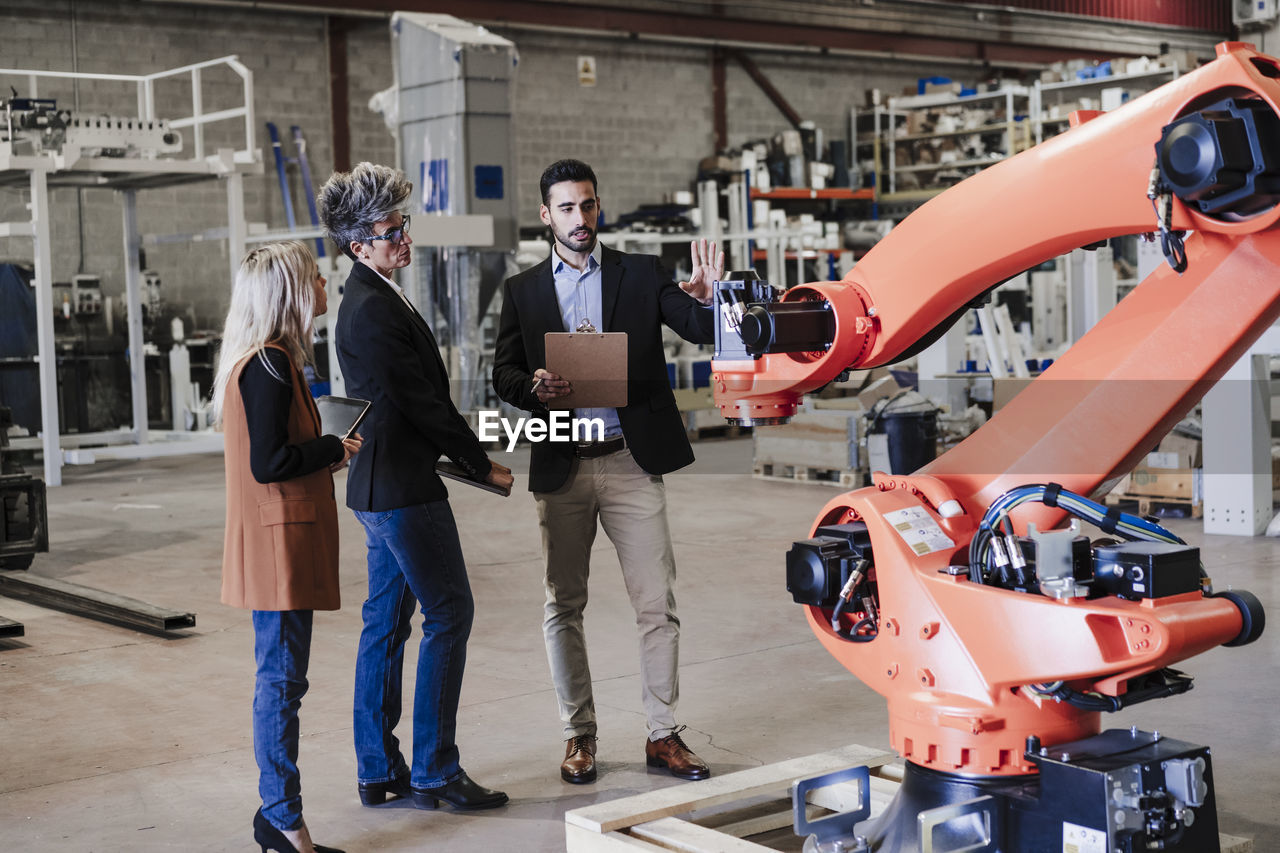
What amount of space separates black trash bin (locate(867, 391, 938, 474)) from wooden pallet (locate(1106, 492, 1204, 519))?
1.12m

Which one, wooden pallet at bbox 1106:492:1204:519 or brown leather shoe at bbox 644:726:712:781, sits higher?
wooden pallet at bbox 1106:492:1204:519

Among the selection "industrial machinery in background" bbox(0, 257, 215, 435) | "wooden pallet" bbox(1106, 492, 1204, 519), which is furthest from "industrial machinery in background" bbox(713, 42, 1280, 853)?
"industrial machinery in background" bbox(0, 257, 215, 435)

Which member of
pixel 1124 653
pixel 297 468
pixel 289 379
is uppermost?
pixel 289 379

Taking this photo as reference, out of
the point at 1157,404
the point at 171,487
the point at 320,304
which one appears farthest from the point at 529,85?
the point at 1157,404

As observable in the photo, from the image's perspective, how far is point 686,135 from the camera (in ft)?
58.4

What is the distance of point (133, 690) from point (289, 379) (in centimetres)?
229

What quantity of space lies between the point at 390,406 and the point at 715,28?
1476 cm

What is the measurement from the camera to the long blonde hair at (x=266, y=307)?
10.5 feet

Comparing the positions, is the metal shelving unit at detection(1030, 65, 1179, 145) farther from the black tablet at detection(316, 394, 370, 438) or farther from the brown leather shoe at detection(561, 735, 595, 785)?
the black tablet at detection(316, 394, 370, 438)

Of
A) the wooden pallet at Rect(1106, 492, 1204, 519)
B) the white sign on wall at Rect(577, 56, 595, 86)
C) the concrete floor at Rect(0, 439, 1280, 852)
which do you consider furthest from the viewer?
the white sign on wall at Rect(577, 56, 595, 86)

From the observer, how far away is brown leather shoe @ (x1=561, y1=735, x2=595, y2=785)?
381cm

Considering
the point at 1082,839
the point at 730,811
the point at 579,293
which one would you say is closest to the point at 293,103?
the point at 579,293

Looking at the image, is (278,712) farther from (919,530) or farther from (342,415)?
(919,530)

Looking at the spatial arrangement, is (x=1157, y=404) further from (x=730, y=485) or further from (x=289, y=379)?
(x=730, y=485)
